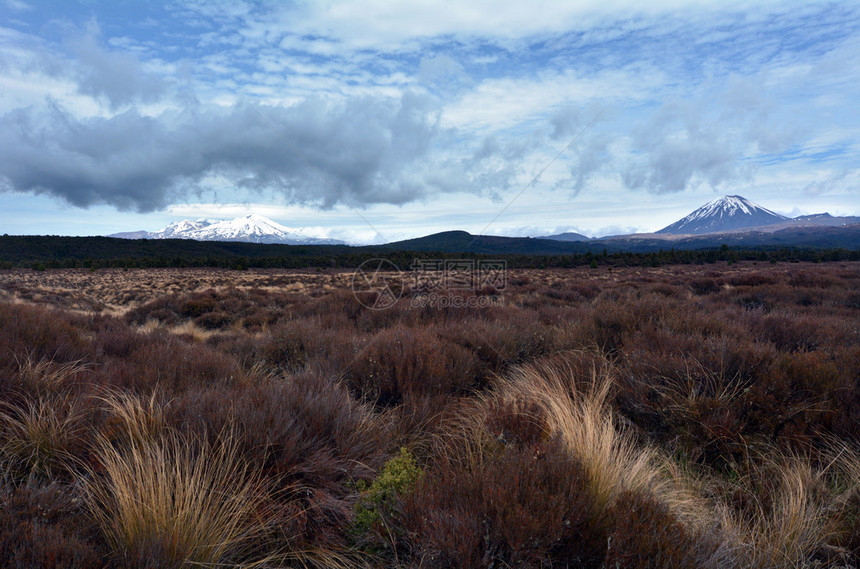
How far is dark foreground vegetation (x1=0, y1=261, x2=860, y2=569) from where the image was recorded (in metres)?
2.06

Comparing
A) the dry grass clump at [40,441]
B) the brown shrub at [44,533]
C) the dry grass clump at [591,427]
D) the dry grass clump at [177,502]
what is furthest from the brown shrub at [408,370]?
the brown shrub at [44,533]

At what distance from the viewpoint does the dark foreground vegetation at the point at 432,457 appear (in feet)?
6.75

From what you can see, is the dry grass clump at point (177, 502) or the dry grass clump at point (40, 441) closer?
the dry grass clump at point (177, 502)

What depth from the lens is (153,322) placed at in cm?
1252

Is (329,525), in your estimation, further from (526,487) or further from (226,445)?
(526,487)

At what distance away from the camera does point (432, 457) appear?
11.1 ft

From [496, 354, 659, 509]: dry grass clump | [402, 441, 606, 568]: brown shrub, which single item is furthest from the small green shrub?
[496, 354, 659, 509]: dry grass clump

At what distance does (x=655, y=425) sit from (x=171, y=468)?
4.23 metres

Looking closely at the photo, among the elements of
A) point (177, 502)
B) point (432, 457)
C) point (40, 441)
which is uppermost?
point (40, 441)

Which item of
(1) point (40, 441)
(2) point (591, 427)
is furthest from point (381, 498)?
(1) point (40, 441)

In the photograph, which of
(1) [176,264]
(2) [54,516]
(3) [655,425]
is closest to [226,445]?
(2) [54,516]

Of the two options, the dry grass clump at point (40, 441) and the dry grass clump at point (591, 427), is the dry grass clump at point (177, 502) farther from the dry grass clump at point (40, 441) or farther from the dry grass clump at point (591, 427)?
the dry grass clump at point (591, 427)

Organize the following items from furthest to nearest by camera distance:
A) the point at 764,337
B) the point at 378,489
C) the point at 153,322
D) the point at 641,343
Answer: the point at 153,322
the point at 764,337
the point at 641,343
the point at 378,489

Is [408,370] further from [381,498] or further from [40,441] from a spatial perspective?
[40,441]
